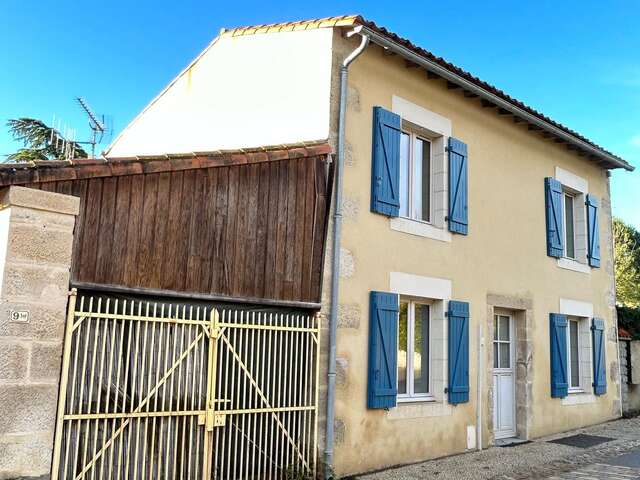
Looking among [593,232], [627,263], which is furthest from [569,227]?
[627,263]

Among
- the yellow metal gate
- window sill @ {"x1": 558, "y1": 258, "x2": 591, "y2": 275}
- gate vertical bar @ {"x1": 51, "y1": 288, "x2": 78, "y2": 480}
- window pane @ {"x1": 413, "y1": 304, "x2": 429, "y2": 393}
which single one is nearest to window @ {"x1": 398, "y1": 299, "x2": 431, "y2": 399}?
window pane @ {"x1": 413, "y1": 304, "x2": 429, "y2": 393}

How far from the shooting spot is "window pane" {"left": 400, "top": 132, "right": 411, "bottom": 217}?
7.93 m

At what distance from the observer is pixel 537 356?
31.6ft

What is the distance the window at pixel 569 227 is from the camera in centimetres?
1130

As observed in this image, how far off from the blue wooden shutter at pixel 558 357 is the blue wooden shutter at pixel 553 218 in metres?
1.11

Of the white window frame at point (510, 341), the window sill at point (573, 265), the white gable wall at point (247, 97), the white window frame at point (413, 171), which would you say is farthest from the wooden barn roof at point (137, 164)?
the window sill at point (573, 265)

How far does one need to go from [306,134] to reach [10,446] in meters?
4.38

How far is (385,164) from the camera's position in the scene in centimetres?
737

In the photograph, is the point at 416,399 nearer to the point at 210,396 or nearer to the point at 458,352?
the point at 458,352

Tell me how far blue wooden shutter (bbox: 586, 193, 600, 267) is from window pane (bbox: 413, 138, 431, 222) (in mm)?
4523

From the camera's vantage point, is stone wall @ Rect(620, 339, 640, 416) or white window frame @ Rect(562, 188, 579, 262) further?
stone wall @ Rect(620, 339, 640, 416)

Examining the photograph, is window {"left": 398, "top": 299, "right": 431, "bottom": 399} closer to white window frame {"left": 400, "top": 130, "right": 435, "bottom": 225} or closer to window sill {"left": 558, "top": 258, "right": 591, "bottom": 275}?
white window frame {"left": 400, "top": 130, "right": 435, "bottom": 225}

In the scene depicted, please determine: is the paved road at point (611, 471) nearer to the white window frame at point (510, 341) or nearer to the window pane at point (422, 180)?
the white window frame at point (510, 341)

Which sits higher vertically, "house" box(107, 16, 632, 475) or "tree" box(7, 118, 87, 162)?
"tree" box(7, 118, 87, 162)
